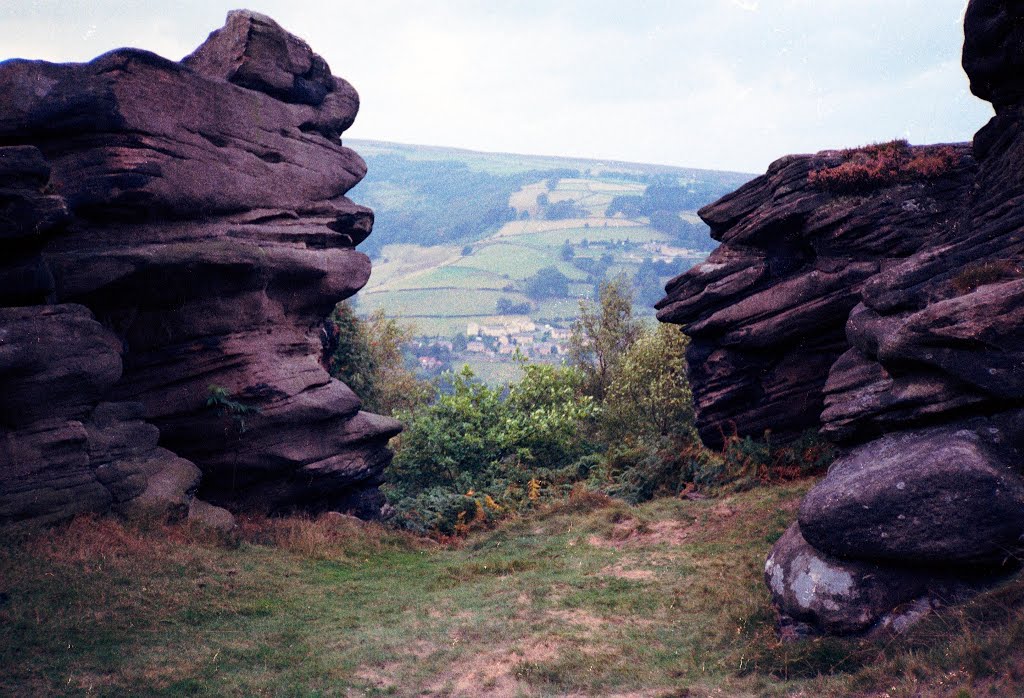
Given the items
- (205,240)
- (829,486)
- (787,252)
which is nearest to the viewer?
(829,486)

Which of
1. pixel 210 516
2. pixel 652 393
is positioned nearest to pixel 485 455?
pixel 652 393

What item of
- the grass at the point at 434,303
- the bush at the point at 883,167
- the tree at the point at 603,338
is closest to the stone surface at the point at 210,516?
the bush at the point at 883,167

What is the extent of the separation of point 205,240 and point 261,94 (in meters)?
6.23

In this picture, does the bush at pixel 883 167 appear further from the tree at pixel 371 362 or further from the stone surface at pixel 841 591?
the tree at pixel 371 362

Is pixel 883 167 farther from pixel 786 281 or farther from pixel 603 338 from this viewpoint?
pixel 603 338

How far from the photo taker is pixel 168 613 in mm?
13969

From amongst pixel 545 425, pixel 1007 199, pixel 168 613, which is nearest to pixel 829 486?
pixel 1007 199

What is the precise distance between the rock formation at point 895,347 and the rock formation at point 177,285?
13.3 m

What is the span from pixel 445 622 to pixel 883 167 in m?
17.1

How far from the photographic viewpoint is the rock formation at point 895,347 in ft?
38.0

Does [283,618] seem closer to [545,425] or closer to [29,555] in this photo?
[29,555]

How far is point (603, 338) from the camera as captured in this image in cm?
4572

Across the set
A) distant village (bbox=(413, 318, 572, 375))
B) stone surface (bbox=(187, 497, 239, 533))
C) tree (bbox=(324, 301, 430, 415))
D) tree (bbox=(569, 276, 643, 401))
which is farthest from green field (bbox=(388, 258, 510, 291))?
stone surface (bbox=(187, 497, 239, 533))

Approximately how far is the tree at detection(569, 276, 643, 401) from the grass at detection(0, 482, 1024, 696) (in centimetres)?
2389
